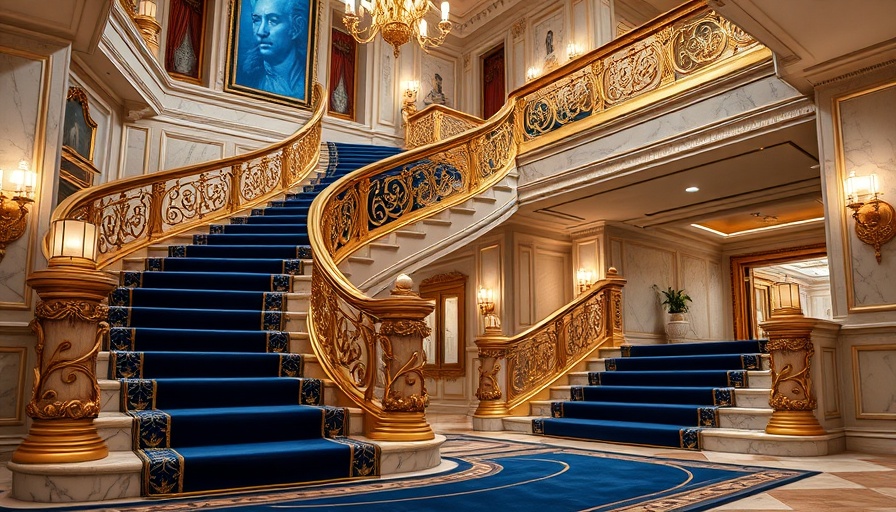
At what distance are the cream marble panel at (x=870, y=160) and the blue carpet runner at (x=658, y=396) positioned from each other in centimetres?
134

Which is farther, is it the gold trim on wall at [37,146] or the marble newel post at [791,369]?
the marble newel post at [791,369]

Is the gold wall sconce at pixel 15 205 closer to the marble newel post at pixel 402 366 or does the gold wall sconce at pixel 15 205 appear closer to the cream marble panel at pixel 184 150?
the marble newel post at pixel 402 366

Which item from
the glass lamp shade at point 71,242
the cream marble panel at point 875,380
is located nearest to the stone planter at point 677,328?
the cream marble panel at point 875,380

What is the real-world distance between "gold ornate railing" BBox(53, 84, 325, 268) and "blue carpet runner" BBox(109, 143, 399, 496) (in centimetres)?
47

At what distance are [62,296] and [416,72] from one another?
10695mm

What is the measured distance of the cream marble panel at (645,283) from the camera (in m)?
10.1

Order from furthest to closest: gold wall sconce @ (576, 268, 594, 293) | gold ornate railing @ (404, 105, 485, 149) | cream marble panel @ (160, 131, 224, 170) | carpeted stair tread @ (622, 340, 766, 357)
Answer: gold ornate railing @ (404, 105, 485, 149) < gold wall sconce @ (576, 268, 594, 293) < cream marble panel @ (160, 131, 224, 170) < carpeted stair tread @ (622, 340, 766, 357)

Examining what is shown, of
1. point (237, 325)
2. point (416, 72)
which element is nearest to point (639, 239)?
point (416, 72)

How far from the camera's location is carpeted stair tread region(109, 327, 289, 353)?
14.0ft

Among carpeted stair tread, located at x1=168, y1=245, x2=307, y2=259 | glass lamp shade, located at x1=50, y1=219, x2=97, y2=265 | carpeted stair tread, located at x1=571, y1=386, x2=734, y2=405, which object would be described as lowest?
carpeted stair tread, located at x1=571, y1=386, x2=734, y2=405

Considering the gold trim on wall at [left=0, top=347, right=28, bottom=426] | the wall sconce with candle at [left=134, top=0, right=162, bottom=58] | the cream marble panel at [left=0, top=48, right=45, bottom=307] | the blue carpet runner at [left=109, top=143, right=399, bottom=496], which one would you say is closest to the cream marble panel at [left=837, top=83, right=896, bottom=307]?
the blue carpet runner at [left=109, top=143, right=399, bottom=496]

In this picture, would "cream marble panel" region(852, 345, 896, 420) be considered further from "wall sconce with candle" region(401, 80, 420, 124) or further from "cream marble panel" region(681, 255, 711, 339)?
"wall sconce with candle" region(401, 80, 420, 124)

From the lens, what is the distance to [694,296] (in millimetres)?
11086

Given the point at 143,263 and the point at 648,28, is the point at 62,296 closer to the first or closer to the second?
the point at 143,263
